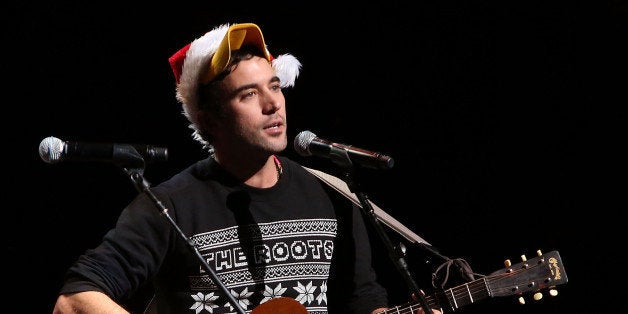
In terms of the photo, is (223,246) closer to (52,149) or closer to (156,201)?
(156,201)

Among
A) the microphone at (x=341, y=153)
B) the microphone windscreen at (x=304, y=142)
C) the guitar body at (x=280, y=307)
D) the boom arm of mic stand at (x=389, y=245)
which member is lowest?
the guitar body at (x=280, y=307)

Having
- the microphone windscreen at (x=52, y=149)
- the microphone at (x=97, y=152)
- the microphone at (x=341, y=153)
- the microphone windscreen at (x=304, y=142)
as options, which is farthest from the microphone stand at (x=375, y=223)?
the microphone windscreen at (x=52, y=149)

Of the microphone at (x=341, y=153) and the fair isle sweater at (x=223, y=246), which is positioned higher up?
the microphone at (x=341, y=153)

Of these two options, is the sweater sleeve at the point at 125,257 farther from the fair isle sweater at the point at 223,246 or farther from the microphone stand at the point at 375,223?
the microphone stand at the point at 375,223

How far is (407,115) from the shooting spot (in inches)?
155

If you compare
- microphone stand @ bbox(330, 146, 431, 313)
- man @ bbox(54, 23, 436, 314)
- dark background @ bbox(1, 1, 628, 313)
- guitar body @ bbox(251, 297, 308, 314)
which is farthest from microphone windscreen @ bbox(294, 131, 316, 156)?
dark background @ bbox(1, 1, 628, 313)

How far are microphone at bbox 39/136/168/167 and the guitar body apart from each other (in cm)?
63

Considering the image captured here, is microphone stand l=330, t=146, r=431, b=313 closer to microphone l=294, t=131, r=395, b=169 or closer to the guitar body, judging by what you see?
microphone l=294, t=131, r=395, b=169

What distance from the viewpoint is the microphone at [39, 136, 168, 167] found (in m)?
1.92

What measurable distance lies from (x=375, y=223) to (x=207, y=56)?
0.97m

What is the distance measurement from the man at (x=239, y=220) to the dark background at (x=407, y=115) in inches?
30.0

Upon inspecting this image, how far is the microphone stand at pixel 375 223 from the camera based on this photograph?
2.18 m

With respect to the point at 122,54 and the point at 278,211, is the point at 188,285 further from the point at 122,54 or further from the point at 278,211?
the point at 122,54

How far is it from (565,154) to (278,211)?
180cm
